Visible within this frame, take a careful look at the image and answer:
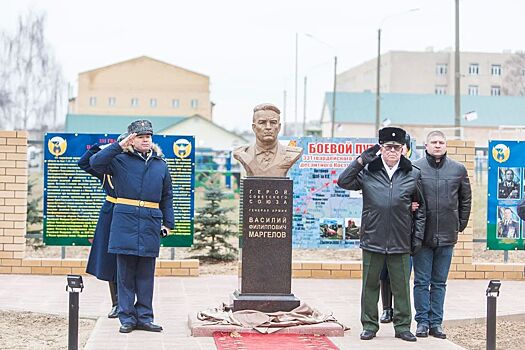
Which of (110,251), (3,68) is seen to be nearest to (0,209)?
(110,251)

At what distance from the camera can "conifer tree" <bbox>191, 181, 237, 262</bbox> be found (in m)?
14.9

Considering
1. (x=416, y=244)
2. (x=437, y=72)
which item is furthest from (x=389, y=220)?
(x=437, y=72)

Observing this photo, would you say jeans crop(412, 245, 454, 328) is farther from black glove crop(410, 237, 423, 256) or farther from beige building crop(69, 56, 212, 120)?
beige building crop(69, 56, 212, 120)

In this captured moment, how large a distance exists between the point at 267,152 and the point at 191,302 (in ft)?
7.73

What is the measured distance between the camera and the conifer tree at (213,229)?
14.9m

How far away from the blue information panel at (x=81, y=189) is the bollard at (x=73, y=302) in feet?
17.7

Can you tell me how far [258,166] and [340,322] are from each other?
181cm

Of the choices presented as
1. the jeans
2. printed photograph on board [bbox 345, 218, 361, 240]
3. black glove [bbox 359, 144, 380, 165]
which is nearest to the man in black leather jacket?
the jeans

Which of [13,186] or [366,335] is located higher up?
[13,186]

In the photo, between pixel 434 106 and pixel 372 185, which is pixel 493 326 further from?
pixel 434 106

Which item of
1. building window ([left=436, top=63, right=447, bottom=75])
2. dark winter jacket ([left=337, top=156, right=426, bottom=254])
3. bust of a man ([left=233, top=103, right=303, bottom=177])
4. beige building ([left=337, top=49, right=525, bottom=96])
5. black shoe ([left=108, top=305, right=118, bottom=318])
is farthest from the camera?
building window ([left=436, top=63, right=447, bottom=75])

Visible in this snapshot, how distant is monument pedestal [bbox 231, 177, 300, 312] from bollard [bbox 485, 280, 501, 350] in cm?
225

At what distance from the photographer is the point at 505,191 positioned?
1316cm

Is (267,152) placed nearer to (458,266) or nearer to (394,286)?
(394,286)
